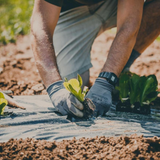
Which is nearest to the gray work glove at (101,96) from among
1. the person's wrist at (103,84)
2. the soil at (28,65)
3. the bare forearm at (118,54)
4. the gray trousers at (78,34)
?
the person's wrist at (103,84)

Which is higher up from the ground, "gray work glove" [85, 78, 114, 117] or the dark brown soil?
"gray work glove" [85, 78, 114, 117]

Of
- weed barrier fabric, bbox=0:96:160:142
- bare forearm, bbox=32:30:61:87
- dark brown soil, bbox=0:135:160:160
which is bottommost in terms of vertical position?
dark brown soil, bbox=0:135:160:160

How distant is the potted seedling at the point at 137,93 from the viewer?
1.80 metres

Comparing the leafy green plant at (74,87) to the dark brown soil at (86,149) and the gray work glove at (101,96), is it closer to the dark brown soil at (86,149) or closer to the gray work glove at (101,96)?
the gray work glove at (101,96)

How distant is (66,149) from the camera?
1.19 m

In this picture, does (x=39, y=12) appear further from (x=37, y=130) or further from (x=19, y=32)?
(x=19, y=32)

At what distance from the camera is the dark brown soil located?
1.12 m

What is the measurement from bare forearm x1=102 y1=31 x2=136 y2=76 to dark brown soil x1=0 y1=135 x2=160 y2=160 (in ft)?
2.20

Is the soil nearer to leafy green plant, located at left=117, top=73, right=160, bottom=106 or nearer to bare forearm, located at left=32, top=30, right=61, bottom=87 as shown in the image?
bare forearm, located at left=32, top=30, right=61, bottom=87

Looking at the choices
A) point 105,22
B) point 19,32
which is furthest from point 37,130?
point 19,32

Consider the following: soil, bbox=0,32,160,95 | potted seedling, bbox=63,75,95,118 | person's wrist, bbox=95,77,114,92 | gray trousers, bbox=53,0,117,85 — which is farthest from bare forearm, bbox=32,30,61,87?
soil, bbox=0,32,160,95

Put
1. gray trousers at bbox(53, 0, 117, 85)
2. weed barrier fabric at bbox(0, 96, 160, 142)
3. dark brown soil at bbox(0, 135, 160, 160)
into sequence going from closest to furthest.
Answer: dark brown soil at bbox(0, 135, 160, 160) → weed barrier fabric at bbox(0, 96, 160, 142) → gray trousers at bbox(53, 0, 117, 85)

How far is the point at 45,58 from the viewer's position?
5.53 ft

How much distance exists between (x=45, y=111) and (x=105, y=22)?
1.49m
